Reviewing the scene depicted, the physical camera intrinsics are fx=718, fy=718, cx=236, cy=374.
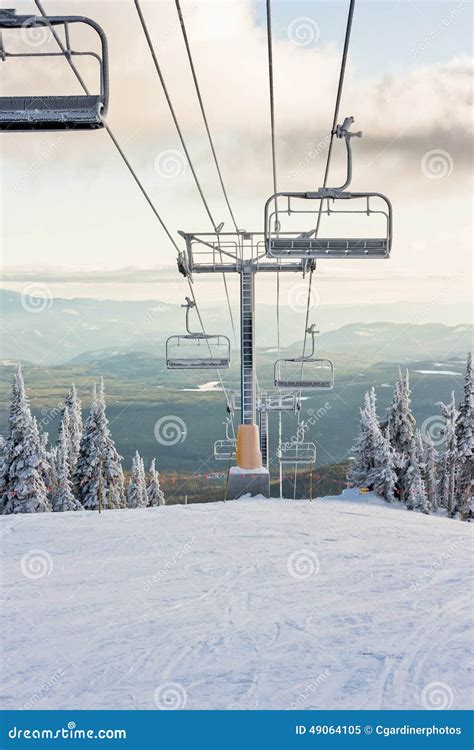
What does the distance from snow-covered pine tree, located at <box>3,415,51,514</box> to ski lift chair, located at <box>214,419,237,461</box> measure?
68.3 feet

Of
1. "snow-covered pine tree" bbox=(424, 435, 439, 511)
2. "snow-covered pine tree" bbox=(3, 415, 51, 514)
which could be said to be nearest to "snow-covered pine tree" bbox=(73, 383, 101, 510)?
"snow-covered pine tree" bbox=(3, 415, 51, 514)

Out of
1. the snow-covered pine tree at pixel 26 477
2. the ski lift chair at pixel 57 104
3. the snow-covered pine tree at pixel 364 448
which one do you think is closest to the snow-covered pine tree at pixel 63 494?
the snow-covered pine tree at pixel 26 477

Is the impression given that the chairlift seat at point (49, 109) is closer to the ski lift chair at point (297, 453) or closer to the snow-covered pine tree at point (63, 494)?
the ski lift chair at point (297, 453)

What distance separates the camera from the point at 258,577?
33.6 feet

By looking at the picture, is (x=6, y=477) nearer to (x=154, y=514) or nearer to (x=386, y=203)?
(x=154, y=514)

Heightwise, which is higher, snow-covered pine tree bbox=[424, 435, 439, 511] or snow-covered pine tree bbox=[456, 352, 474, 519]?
snow-covered pine tree bbox=[456, 352, 474, 519]

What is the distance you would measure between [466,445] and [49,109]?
131 ft

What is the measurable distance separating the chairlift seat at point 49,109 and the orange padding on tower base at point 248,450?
13.9 m

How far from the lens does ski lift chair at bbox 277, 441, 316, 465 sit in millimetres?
21562

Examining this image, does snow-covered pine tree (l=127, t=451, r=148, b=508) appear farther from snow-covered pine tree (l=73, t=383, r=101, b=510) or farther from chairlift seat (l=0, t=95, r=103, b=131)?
chairlift seat (l=0, t=95, r=103, b=131)

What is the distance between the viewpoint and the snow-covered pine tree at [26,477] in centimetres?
3969

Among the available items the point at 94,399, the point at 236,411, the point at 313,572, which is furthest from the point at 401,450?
the point at 313,572

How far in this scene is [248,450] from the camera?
18.8 metres

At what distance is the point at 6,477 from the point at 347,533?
3127cm
